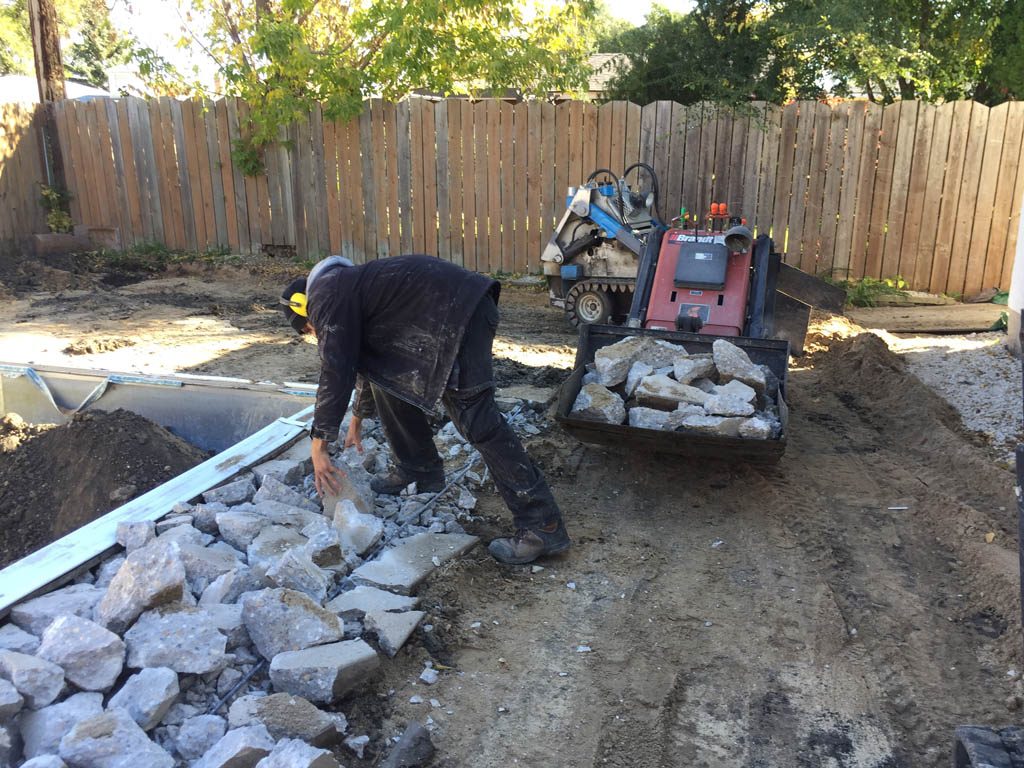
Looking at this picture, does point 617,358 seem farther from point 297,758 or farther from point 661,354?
point 297,758

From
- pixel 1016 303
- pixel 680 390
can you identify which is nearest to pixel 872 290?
pixel 1016 303

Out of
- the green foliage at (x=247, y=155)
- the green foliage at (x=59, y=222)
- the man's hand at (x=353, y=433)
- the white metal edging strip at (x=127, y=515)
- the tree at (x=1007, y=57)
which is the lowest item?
the white metal edging strip at (x=127, y=515)

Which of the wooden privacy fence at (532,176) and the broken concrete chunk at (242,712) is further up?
the wooden privacy fence at (532,176)

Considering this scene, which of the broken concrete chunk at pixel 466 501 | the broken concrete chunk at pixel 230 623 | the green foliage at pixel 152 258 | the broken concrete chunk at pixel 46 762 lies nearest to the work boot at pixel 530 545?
the broken concrete chunk at pixel 466 501

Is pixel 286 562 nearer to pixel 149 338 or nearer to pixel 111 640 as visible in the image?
pixel 111 640

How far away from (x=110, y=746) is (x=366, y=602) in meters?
1.09

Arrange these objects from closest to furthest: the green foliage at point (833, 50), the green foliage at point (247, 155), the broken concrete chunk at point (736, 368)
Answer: the broken concrete chunk at point (736, 368), the green foliage at point (833, 50), the green foliage at point (247, 155)

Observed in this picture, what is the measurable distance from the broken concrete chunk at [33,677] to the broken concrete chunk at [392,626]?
40.7 inches

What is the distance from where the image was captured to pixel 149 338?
→ 26.0 ft

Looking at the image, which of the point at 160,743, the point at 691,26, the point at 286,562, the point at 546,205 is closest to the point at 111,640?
the point at 160,743

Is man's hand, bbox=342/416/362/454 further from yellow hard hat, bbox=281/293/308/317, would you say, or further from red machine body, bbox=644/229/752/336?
red machine body, bbox=644/229/752/336

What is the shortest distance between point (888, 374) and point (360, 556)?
4.63 m

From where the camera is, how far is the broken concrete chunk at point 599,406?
4504 millimetres

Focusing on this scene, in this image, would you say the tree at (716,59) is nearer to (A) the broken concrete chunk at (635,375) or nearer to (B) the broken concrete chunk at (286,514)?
(A) the broken concrete chunk at (635,375)
